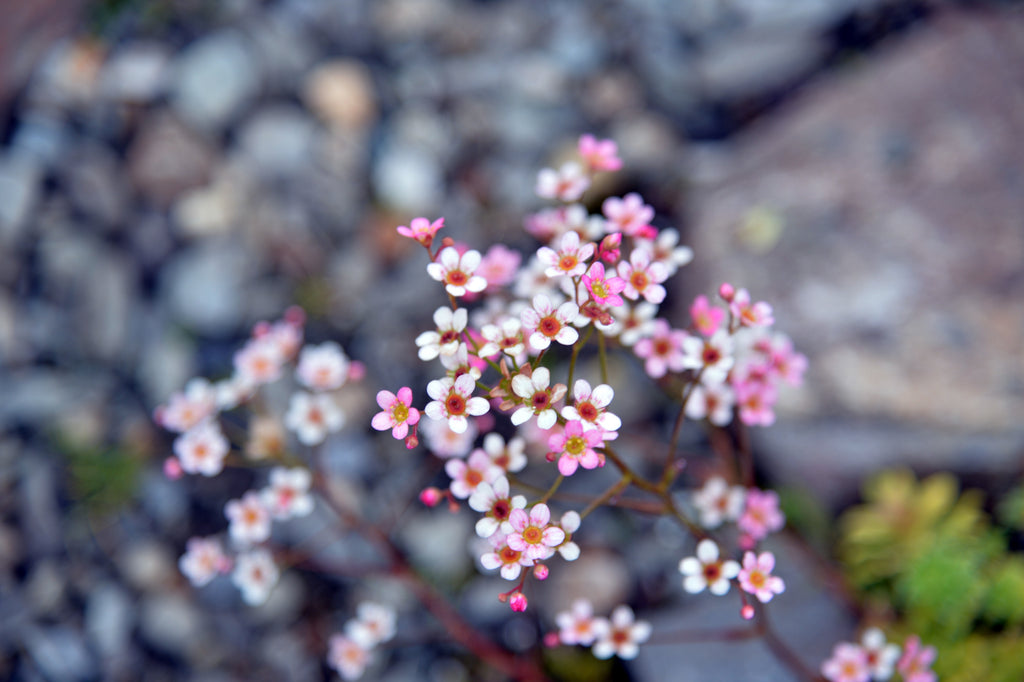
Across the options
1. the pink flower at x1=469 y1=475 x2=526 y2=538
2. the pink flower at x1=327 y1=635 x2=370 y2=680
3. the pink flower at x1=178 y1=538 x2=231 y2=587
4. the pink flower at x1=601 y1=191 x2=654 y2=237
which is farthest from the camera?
the pink flower at x1=327 y1=635 x2=370 y2=680

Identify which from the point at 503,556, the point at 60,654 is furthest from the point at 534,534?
the point at 60,654

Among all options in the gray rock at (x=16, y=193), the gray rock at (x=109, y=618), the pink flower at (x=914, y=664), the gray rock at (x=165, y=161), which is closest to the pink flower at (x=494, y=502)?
the pink flower at (x=914, y=664)

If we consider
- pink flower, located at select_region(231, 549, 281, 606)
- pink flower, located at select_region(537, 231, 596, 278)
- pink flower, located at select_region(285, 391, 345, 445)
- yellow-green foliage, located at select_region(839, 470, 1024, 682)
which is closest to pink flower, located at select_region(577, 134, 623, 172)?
pink flower, located at select_region(537, 231, 596, 278)

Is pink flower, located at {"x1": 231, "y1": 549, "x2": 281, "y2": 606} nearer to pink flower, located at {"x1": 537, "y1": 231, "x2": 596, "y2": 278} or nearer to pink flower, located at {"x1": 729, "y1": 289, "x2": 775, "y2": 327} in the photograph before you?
pink flower, located at {"x1": 537, "y1": 231, "x2": 596, "y2": 278}

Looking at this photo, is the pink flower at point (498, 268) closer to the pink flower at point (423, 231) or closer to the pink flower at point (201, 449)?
the pink flower at point (423, 231)

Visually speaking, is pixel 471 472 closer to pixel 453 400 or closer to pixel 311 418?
pixel 453 400
